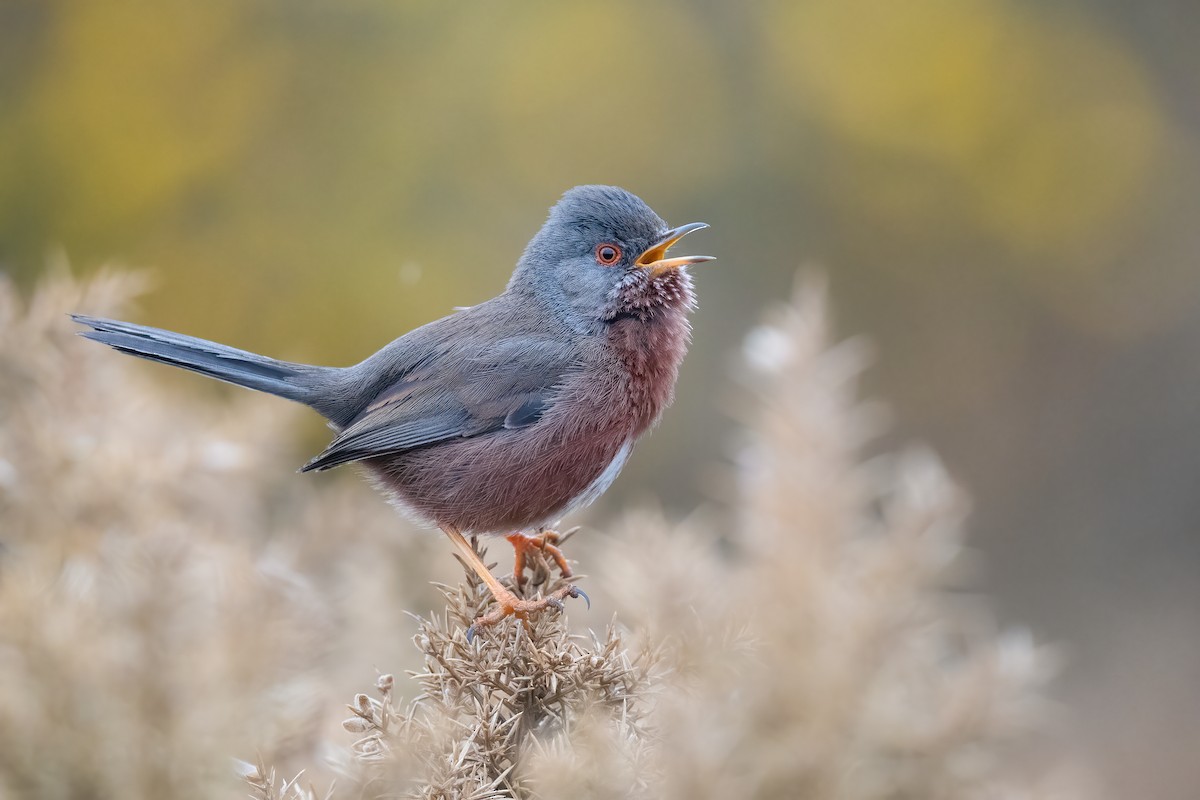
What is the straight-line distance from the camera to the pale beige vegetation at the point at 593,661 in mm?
1184

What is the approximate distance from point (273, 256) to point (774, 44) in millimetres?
3854

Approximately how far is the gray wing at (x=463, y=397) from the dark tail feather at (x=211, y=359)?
25 cm

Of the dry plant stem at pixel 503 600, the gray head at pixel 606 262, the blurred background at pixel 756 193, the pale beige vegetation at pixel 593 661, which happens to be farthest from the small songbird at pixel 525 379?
the blurred background at pixel 756 193

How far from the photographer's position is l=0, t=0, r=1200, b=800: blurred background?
22.7ft

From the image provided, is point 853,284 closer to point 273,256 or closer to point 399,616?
point 273,256

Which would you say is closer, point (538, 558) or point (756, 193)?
point (538, 558)

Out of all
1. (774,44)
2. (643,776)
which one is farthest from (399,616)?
(774,44)

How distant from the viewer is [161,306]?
693 centimetres

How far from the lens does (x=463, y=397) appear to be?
3.68 m

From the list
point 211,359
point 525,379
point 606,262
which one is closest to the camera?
point 211,359

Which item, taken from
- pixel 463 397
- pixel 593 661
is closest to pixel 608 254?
pixel 463 397

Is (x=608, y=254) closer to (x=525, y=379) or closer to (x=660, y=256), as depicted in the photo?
(x=660, y=256)

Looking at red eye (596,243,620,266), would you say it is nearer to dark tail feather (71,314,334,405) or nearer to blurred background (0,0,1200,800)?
dark tail feather (71,314,334,405)

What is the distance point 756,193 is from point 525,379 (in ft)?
15.5
